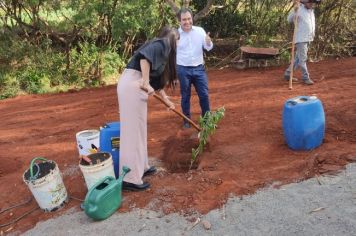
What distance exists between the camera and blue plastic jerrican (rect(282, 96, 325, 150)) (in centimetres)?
440

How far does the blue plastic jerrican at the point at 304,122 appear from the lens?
14.4 ft

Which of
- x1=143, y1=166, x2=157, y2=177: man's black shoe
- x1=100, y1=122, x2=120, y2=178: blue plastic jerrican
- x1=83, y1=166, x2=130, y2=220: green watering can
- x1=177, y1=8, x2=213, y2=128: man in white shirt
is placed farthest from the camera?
x1=177, y1=8, x2=213, y2=128: man in white shirt

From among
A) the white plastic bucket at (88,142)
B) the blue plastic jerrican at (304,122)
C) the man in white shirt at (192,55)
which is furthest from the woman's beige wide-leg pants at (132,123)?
the blue plastic jerrican at (304,122)

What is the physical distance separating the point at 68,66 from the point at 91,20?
1.31 m

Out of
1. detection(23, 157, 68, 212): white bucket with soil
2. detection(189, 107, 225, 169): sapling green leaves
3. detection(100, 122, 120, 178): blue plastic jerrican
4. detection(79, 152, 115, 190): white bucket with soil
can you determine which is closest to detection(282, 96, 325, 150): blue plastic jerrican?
detection(189, 107, 225, 169): sapling green leaves

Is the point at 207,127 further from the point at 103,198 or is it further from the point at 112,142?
the point at 103,198

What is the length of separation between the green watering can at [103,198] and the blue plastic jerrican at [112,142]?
1.50ft

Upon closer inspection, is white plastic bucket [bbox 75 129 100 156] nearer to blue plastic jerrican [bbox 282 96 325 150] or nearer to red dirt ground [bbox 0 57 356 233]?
red dirt ground [bbox 0 57 356 233]

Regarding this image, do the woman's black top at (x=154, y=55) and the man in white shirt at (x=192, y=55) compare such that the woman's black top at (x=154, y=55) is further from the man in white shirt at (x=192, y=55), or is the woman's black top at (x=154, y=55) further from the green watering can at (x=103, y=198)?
the man in white shirt at (x=192, y=55)

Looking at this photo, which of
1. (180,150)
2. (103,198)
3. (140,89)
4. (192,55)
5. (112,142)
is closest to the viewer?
(103,198)

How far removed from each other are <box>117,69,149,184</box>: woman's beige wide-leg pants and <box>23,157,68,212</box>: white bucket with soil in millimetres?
670

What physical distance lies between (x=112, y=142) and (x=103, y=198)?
82cm

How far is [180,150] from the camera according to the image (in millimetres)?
5141

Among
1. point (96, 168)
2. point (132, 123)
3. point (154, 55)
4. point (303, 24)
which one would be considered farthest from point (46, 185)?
point (303, 24)
